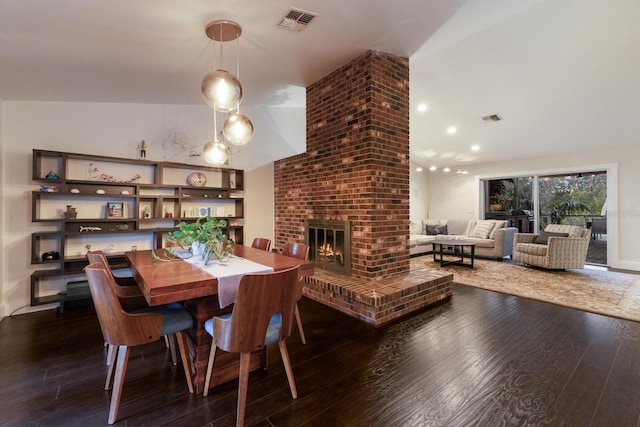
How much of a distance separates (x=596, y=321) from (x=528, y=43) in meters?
3.33

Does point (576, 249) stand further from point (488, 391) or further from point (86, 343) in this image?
point (86, 343)

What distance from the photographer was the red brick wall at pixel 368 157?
335cm

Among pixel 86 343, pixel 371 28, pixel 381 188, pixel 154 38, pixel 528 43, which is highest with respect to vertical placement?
pixel 528 43

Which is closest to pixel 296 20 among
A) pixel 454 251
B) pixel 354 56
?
pixel 354 56

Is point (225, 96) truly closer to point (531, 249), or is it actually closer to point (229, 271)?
point (229, 271)

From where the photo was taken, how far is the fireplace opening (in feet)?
11.8

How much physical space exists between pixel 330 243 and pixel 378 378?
2.06 metres

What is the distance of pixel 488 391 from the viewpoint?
186cm

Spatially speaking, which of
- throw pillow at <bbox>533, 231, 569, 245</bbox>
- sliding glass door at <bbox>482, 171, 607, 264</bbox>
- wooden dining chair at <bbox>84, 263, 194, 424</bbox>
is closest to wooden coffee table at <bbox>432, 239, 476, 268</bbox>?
throw pillow at <bbox>533, 231, 569, 245</bbox>

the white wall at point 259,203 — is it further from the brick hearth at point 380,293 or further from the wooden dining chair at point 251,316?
the wooden dining chair at point 251,316

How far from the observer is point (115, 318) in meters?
1.59

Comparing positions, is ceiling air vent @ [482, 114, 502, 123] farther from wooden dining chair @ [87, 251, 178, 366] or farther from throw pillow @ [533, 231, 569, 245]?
wooden dining chair @ [87, 251, 178, 366]

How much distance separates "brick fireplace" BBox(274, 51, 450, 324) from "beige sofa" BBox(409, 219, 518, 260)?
3119 millimetres

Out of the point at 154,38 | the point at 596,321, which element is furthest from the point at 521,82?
the point at 154,38
